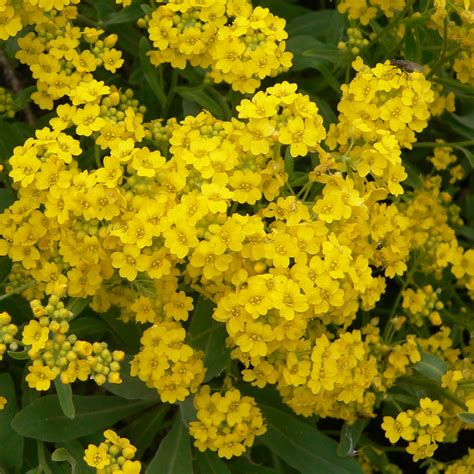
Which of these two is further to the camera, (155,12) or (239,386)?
(239,386)

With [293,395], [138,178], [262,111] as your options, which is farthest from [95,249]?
[293,395]

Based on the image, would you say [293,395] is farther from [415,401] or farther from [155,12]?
[155,12]

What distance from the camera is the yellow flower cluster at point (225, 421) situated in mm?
3086

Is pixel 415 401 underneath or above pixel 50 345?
underneath

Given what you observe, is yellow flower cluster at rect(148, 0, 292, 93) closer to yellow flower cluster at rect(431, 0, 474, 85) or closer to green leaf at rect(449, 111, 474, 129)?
yellow flower cluster at rect(431, 0, 474, 85)

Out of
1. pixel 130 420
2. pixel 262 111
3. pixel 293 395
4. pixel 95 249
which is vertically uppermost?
pixel 262 111

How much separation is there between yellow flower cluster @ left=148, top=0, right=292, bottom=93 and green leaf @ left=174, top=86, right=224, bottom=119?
23 cm

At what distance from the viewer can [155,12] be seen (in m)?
3.28

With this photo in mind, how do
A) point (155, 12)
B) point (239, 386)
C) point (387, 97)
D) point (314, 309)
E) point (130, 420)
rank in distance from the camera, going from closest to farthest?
point (314, 309) < point (387, 97) < point (155, 12) < point (239, 386) < point (130, 420)

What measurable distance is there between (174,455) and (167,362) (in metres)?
0.59

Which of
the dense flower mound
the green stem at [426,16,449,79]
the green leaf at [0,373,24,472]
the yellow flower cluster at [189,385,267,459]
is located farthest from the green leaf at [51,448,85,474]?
the green stem at [426,16,449,79]

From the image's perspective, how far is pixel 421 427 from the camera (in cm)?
329

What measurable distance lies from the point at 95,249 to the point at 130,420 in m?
1.42

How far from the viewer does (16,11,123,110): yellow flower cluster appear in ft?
10.9
